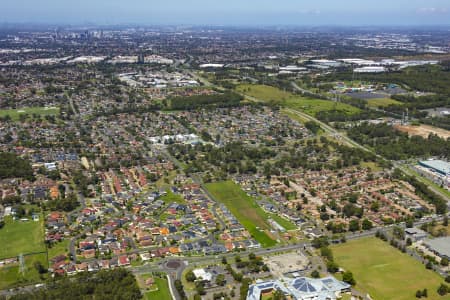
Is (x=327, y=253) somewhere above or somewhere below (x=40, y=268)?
above

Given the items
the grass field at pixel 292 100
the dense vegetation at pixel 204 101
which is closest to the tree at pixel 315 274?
the grass field at pixel 292 100

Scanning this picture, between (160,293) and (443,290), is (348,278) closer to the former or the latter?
(443,290)

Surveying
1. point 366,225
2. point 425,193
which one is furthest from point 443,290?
point 425,193

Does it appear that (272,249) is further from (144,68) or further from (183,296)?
(144,68)

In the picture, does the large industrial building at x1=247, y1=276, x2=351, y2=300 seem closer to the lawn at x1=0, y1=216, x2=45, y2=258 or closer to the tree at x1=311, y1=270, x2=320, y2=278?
the tree at x1=311, y1=270, x2=320, y2=278

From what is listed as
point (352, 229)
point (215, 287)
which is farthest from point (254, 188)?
point (215, 287)

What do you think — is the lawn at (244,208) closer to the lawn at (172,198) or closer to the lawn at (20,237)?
the lawn at (172,198)
